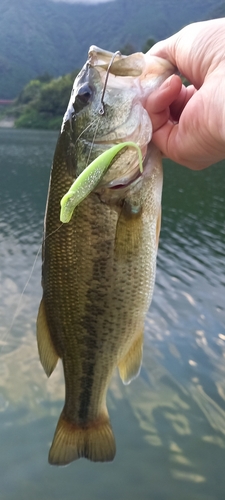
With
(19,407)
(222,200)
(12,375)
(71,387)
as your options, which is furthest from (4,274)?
(222,200)

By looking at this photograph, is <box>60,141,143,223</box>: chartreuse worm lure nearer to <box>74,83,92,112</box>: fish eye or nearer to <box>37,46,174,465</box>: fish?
<box>37,46,174,465</box>: fish

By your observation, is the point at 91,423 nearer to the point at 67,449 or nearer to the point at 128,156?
the point at 67,449

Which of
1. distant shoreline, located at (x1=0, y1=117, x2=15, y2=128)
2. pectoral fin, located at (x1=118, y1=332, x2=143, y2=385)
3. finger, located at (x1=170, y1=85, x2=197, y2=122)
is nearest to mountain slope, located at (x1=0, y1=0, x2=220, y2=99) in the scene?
distant shoreline, located at (x1=0, y1=117, x2=15, y2=128)

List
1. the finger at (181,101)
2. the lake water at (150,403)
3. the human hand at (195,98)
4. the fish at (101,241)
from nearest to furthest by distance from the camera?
the human hand at (195,98), the fish at (101,241), the finger at (181,101), the lake water at (150,403)

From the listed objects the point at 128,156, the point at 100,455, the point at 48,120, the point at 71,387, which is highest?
the point at 128,156

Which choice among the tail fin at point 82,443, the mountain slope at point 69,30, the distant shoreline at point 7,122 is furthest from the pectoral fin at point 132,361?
the mountain slope at point 69,30

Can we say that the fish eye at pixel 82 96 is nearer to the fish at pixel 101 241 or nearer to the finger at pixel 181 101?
the fish at pixel 101 241
